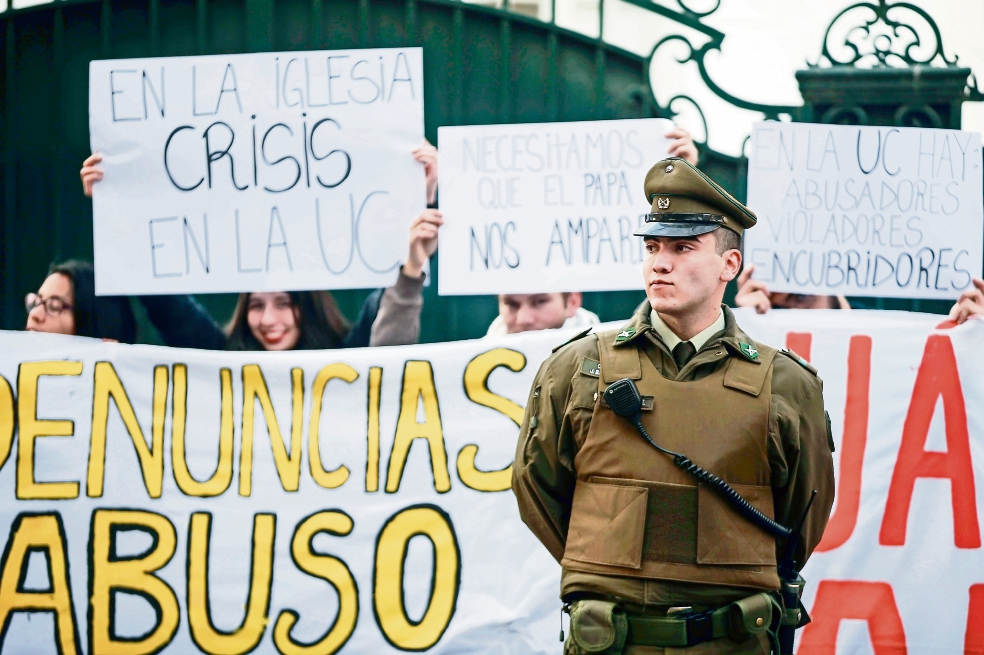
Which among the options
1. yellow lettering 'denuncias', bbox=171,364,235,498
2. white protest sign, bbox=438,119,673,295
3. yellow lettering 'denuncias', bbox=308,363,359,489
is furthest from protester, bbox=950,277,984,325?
yellow lettering 'denuncias', bbox=171,364,235,498

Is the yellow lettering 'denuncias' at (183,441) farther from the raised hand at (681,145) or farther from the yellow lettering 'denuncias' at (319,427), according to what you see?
the raised hand at (681,145)

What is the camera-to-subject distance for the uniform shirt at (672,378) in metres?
2.94

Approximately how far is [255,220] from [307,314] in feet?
1.47

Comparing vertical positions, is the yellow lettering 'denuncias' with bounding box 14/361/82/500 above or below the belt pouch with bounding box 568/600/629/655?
above

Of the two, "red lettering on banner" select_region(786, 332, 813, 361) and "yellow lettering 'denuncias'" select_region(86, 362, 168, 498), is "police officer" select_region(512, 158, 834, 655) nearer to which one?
"red lettering on banner" select_region(786, 332, 813, 361)

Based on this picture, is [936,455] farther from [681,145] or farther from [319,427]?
[319,427]

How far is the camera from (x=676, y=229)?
3.07m

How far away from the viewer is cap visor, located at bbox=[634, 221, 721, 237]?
305cm

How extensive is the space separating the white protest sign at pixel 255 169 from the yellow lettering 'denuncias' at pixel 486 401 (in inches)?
21.1

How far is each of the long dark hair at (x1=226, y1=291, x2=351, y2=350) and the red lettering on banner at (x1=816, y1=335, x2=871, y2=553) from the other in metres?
2.04

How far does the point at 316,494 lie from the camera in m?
4.57

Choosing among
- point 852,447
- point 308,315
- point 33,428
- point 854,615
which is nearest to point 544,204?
point 308,315

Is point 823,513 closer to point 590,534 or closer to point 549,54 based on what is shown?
point 590,534

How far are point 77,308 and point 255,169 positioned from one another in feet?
3.27
